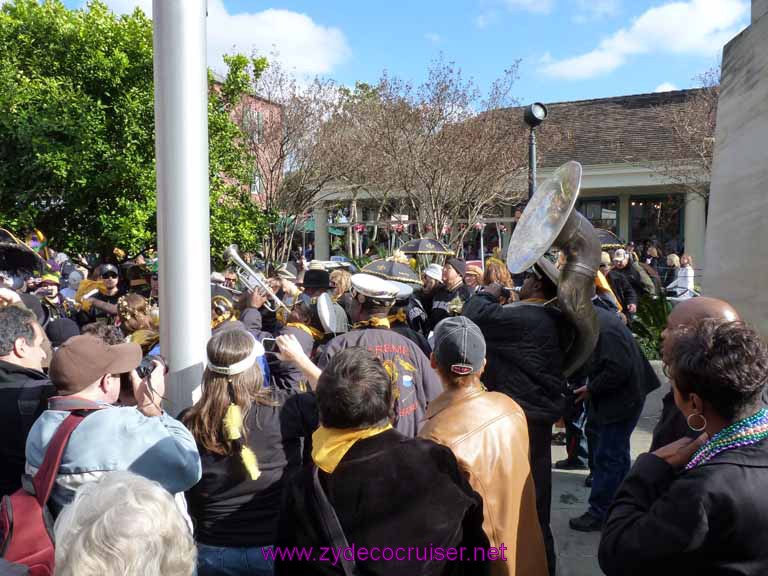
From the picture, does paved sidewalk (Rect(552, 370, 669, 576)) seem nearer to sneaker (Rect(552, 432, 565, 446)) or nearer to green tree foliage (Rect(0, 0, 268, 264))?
sneaker (Rect(552, 432, 565, 446))

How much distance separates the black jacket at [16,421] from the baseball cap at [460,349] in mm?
1669

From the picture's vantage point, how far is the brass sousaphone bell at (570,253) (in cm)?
325

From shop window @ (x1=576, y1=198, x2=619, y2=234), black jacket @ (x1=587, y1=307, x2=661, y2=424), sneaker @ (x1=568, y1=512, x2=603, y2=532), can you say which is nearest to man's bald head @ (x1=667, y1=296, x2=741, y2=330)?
black jacket @ (x1=587, y1=307, x2=661, y2=424)

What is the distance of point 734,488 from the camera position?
1.58 metres

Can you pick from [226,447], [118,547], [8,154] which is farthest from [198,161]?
[8,154]

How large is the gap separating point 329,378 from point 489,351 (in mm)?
1631

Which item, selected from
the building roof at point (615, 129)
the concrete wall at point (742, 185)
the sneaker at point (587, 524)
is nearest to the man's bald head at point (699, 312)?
the concrete wall at point (742, 185)

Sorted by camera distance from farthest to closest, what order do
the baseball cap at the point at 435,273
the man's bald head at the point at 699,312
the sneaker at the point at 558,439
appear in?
the baseball cap at the point at 435,273 < the sneaker at the point at 558,439 < the man's bald head at the point at 699,312

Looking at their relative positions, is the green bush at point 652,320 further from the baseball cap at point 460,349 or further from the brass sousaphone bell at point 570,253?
the baseball cap at point 460,349

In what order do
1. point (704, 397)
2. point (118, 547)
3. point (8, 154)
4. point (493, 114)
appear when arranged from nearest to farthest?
1. point (118, 547)
2. point (704, 397)
3. point (8, 154)
4. point (493, 114)

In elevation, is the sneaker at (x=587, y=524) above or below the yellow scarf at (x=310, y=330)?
below

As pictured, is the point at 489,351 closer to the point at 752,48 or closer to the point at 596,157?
the point at 752,48

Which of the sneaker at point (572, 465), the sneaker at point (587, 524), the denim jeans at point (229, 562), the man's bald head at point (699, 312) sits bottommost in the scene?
the sneaker at point (572, 465)

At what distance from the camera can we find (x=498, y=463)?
2443 millimetres
